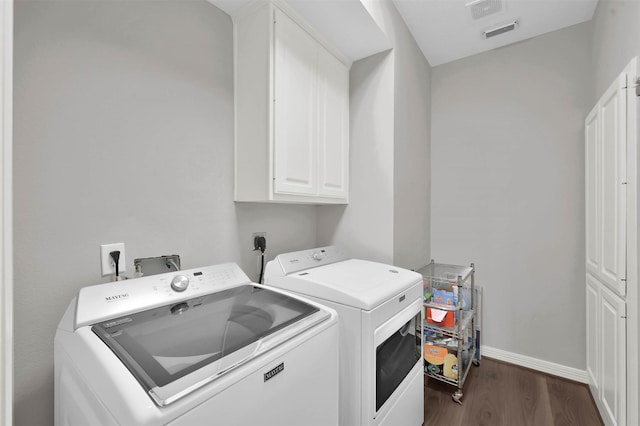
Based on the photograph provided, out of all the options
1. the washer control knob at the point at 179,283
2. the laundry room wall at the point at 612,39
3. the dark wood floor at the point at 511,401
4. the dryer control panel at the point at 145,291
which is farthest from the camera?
the dark wood floor at the point at 511,401

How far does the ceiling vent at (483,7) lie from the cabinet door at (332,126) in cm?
97

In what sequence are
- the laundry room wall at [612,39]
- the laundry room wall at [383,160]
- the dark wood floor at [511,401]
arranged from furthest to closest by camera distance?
the laundry room wall at [383,160] < the dark wood floor at [511,401] < the laundry room wall at [612,39]

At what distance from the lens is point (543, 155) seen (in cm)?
234

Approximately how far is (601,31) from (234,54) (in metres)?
2.41

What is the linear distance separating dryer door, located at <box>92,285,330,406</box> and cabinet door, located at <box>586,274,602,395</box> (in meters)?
1.95

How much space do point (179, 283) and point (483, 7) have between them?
2599 millimetres

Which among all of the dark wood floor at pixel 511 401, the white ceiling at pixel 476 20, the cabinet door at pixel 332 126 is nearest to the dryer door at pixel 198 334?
the cabinet door at pixel 332 126

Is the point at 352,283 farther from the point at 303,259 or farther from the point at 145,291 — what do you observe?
the point at 145,291

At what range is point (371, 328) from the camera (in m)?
1.19

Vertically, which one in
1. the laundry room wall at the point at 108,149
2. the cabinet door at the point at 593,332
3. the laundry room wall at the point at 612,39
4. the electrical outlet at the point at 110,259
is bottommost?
the cabinet door at the point at 593,332

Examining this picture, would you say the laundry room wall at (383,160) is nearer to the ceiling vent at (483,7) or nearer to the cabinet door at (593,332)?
the ceiling vent at (483,7)
